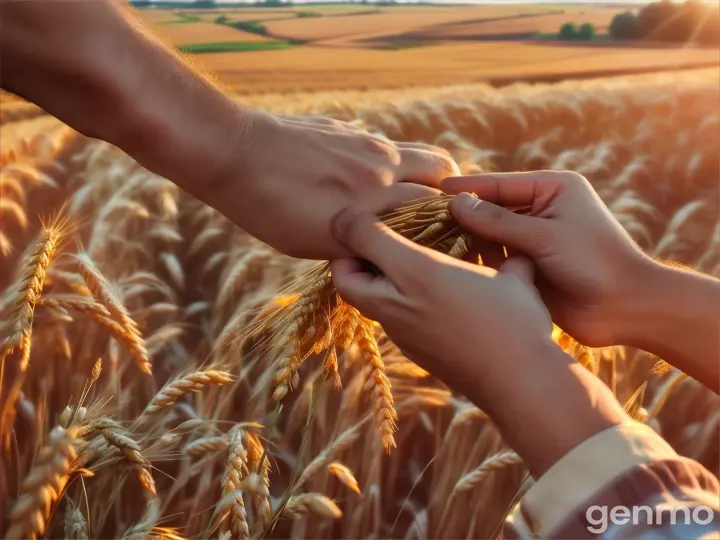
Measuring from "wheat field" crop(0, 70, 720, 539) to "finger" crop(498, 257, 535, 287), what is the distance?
223 millimetres

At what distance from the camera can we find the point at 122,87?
97 centimetres

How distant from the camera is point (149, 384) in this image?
1.89 m

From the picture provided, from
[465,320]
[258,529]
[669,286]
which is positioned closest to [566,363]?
[465,320]

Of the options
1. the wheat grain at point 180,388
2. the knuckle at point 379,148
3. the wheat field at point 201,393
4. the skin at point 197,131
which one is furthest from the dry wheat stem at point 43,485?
the knuckle at point 379,148

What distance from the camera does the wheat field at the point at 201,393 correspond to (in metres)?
1.08

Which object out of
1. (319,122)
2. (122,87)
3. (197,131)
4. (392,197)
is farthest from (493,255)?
(122,87)

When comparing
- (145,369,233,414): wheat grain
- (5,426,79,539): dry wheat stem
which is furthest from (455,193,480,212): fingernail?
(5,426,79,539): dry wheat stem

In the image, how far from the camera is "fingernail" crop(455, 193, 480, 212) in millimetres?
1016

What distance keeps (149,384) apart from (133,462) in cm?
86

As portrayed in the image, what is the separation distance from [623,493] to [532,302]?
0.26 metres

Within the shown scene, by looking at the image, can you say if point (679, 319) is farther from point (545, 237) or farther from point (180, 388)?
point (180, 388)

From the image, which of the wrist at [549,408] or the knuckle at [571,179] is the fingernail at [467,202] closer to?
the knuckle at [571,179]

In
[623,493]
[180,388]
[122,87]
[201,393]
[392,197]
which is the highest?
[122,87]

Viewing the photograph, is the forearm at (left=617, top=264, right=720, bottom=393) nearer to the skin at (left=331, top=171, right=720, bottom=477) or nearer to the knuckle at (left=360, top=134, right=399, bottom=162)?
the skin at (left=331, top=171, right=720, bottom=477)
